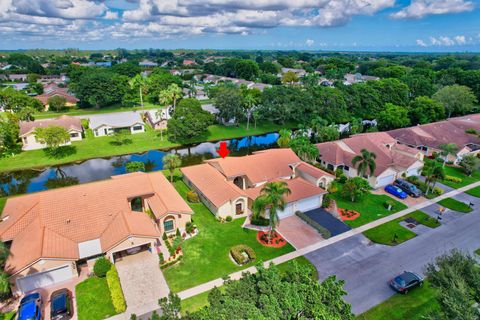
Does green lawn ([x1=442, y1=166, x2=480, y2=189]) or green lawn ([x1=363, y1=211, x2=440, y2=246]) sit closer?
green lawn ([x1=363, y1=211, x2=440, y2=246])

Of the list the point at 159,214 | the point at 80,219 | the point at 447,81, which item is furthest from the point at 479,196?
the point at 447,81

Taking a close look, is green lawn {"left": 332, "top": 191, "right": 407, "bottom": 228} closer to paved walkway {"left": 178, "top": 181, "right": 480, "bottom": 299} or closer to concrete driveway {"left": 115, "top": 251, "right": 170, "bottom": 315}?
paved walkway {"left": 178, "top": 181, "right": 480, "bottom": 299}

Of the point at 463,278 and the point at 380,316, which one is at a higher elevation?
the point at 463,278

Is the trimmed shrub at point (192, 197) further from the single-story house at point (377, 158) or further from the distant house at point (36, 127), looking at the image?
the distant house at point (36, 127)

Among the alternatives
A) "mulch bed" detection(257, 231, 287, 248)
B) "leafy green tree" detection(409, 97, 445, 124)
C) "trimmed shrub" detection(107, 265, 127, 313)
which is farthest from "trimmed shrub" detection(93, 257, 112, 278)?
"leafy green tree" detection(409, 97, 445, 124)

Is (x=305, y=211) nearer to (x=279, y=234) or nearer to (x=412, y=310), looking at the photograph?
(x=279, y=234)

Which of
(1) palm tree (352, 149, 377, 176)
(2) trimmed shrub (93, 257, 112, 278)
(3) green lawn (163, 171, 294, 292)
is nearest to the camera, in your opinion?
(2) trimmed shrub (93, 257, 112, 278)
